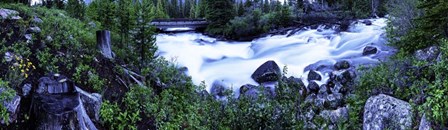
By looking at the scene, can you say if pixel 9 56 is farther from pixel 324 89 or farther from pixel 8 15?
pixel 324 89

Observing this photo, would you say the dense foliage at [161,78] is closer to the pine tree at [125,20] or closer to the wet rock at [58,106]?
the pine tree at [125,20]

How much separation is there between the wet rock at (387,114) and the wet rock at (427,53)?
134 inches

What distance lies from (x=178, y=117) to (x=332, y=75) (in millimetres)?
10010

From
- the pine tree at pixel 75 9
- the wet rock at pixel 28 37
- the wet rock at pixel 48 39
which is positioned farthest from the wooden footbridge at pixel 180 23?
the wet rock at pixel 28 37

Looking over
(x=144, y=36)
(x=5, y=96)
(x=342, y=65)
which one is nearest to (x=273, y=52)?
(x=342, y=65)

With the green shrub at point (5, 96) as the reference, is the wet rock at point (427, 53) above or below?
above

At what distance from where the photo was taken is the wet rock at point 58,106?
6555mm

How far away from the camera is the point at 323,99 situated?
550 inches

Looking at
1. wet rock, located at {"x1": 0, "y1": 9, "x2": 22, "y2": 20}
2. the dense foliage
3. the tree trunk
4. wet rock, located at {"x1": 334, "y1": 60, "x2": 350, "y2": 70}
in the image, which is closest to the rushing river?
wet rock, located at {"x1": 334, "y1": 60, "x2": 350, "y2": 70}

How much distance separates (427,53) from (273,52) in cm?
1531

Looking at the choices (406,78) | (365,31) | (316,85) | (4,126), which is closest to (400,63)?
(406,78)

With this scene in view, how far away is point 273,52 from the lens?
27375 millimetres

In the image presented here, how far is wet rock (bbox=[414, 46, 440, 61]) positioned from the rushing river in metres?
6.21

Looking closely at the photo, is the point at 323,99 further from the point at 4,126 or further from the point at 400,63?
the point at 4,126
